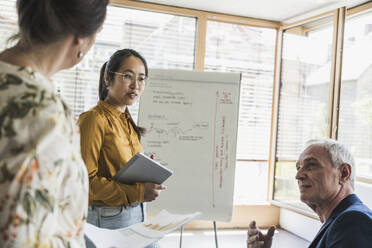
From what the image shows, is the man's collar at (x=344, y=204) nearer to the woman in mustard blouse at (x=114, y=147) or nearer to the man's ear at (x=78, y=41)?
the woman in mustard blouse at (x=114, y=147)

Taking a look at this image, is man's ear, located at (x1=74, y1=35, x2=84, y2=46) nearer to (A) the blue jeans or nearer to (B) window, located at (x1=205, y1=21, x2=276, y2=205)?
(A) the blue jeans

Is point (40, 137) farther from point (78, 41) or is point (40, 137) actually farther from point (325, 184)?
point (325, 184)

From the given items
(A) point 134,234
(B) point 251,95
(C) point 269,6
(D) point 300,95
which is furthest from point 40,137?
(B) point 251,95

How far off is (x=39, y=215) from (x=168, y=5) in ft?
12.8

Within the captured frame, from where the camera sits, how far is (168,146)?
112 inches

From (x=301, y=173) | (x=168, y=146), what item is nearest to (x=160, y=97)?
(x=168, y=146)

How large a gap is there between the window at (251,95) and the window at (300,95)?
0.65ft

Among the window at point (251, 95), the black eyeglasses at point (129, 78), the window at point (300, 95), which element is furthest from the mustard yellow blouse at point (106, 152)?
the window at point (251, 95)

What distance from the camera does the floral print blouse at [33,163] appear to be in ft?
1.86

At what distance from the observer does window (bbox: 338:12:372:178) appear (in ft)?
11.8

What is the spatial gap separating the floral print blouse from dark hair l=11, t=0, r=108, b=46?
0.31 ft

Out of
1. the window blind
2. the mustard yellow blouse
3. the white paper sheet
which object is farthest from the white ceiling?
the white paper sheet

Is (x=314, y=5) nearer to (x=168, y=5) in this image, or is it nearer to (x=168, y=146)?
(x=168, y=5)

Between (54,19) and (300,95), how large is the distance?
3.96m
